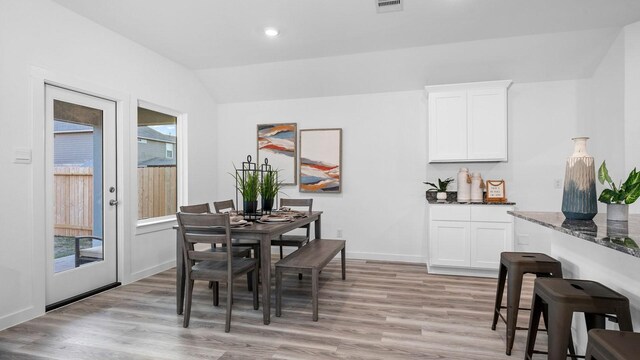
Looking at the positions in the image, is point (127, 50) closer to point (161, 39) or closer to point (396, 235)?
point (161, 39)

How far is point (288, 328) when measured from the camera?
261cm

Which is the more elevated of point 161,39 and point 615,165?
point 161,39

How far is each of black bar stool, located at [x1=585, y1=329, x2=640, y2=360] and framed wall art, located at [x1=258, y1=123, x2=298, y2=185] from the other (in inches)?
167

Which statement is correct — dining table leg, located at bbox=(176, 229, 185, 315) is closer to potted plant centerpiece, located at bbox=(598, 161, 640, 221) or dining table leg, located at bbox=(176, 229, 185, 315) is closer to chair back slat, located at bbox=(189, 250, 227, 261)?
chair back slat, located at bbox=(189, 250, 227, 261)

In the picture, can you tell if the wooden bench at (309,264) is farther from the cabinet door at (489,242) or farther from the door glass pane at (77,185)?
the door glass pane at (77,185)

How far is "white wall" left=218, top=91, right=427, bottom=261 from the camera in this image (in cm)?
473

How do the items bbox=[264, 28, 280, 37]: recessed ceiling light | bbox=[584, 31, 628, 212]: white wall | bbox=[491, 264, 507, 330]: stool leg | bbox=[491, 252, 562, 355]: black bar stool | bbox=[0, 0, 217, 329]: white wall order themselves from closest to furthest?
bbox=[491, 252, 562, 355]: black bar stool → bbox=[491, 264, 507, 330]: stool leg → bbox=[0, 0, 217, 329]: white wall → bbox=[264, 28, 280, 37]: recessed ceiling light → bbox=[584, 31, 628, 212]: white wall

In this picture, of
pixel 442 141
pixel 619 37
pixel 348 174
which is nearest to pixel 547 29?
pixel 619 37

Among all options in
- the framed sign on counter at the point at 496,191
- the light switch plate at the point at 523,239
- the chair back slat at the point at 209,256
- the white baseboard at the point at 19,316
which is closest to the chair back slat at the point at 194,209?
the chair back slat at the point at 209,256

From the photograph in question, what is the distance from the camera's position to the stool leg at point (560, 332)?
1.49 m

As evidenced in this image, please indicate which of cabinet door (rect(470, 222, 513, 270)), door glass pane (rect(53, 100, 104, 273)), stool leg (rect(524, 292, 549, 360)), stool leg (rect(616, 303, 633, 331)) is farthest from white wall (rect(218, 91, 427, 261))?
stool leg (rect(616, 303, 633, 331))

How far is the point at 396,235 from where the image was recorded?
4.79 m

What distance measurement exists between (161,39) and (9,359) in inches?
125

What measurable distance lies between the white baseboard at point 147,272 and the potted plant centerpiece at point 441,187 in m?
3.51
